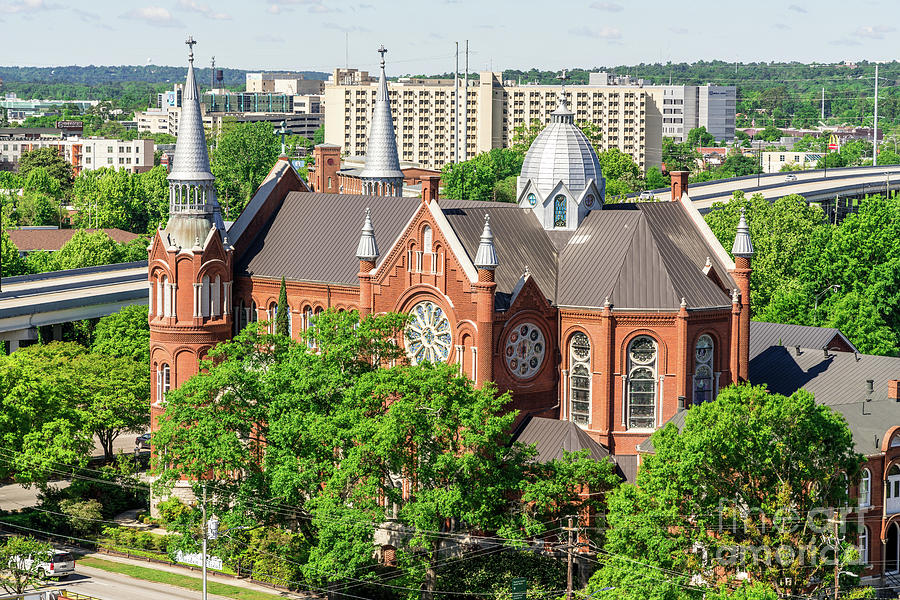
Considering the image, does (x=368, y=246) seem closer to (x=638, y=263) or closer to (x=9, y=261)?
(x=638, y=263)

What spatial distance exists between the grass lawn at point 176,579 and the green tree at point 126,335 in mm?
26973

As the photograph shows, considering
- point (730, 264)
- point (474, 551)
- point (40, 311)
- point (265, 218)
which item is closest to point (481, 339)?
point (474, 551)

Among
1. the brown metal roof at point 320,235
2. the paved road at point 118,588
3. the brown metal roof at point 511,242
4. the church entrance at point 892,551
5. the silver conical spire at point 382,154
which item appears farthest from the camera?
the silver conical spire at point 382,154

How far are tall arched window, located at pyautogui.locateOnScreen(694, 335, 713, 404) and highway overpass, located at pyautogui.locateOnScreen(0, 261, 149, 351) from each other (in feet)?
228

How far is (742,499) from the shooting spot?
72.8m

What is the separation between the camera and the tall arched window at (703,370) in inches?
3634

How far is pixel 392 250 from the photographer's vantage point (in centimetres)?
9312

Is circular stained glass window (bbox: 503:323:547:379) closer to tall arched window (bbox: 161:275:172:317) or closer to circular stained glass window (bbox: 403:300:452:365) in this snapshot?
circular stained glass window (bbox: 403:300:452:365)

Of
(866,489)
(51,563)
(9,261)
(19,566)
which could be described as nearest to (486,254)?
(866,489)

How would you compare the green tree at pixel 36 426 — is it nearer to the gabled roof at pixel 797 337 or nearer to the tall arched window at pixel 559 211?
the tall arched window at pixel 559 211

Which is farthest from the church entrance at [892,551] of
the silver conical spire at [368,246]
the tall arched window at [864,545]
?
the silver conical spire at [368,246]

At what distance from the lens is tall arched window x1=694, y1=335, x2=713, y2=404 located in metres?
92.3

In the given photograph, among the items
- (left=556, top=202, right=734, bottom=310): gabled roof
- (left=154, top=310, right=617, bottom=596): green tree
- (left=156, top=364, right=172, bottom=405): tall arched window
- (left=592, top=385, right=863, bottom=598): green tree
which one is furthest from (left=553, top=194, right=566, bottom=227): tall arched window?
(left=156, top=364, right=172, bottom=405): tall arched window

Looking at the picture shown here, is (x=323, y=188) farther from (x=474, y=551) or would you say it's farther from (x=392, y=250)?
(x=474, y=551)
